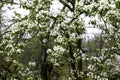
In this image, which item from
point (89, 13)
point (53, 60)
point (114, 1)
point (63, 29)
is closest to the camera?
point (114, 1)

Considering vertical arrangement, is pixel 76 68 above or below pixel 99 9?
below

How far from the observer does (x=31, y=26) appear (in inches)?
338

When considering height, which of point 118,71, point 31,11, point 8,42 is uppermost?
point 31,11

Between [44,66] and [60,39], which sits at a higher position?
[60,39]

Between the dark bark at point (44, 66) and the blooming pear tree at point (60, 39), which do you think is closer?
the blooming pear tree at point (60, 39)

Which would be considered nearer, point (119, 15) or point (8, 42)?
point (119, 15)

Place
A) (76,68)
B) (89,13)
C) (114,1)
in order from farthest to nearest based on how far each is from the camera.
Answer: (76,68), (89,13), (114,1)

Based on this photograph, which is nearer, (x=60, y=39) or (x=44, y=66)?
(x=60, y=39)

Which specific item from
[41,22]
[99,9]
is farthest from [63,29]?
[99,9]

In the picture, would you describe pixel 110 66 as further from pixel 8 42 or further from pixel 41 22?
pixel 8 42

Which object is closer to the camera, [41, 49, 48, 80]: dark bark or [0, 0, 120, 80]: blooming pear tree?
[0, 0, 120, 80]: blooming pear tree

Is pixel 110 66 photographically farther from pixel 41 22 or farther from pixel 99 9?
pixel 99 9

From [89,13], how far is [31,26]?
2.14 meters

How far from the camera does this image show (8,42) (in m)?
9.08
